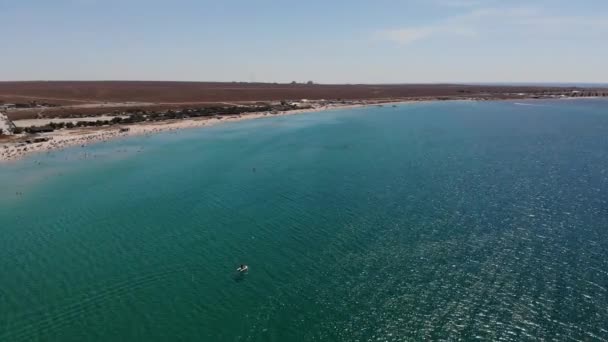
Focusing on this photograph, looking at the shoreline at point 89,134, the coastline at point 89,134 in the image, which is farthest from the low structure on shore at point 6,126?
the coastline at point 89,134

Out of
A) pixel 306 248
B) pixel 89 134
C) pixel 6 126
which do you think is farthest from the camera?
pixel 6 126

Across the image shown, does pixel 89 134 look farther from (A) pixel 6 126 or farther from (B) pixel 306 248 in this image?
(B) pixel 306 248

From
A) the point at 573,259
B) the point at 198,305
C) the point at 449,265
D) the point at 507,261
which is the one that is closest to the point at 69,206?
the point at 198,305

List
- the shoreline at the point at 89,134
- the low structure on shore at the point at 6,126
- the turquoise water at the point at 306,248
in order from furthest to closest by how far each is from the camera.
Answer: the low structure on shore at the point at 6,126
the shoreline at the point at 89,134
the turquoise water at the point at 306,248

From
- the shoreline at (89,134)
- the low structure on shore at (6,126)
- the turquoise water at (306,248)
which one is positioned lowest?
the turquoise water at (306,248)

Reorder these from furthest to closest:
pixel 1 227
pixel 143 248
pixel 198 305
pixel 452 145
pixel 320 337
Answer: pixel 452 145 < pixel 1 227 < pixel 143 248 < pixel 198 305 < pixel 320 337

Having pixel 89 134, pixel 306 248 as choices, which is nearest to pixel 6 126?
pixel 89 134

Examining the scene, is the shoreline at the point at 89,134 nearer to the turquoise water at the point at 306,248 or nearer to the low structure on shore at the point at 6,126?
the low structure on shore at the point at 6,126

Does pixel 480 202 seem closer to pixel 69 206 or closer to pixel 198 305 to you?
pixel 198 305
